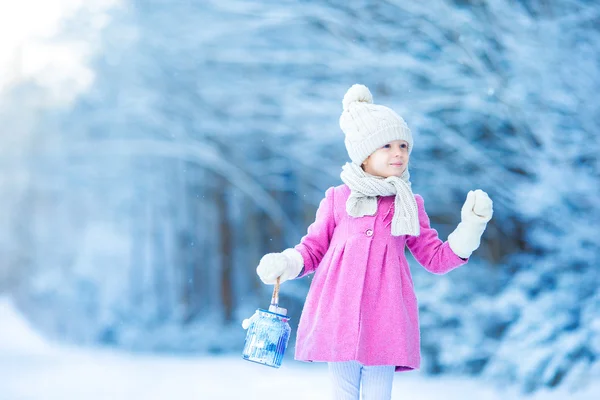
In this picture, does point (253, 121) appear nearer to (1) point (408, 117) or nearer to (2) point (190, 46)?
(2) point (190, 46)

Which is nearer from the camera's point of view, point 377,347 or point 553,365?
point 377,347

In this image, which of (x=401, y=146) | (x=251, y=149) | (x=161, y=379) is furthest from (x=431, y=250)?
(x=251, y=149)

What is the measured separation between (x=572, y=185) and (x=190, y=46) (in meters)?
2.03

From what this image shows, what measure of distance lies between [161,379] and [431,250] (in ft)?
6.74

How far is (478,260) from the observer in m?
3.55

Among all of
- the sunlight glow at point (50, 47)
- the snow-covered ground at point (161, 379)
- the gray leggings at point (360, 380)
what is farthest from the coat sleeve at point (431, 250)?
the sunlight glow at point (50, 47)

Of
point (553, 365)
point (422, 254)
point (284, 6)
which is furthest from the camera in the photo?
point (284, 6)

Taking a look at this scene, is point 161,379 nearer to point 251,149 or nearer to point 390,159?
point 251,149

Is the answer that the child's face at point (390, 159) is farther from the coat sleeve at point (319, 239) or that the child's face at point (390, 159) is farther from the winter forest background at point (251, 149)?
the winter forest background at point (251, 149)

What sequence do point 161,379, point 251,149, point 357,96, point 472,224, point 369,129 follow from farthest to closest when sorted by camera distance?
1. point 251,149
2. point 161,379
3. point 357,96
4. point 369,129
5. point 472,224

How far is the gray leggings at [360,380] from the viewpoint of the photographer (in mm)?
1585

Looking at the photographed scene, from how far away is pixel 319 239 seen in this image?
5.63 feet

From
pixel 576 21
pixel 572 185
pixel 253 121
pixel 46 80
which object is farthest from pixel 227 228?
pixel 576 21

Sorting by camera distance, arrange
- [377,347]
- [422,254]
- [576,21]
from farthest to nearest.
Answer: [576,21], [422,254], [377,347]
